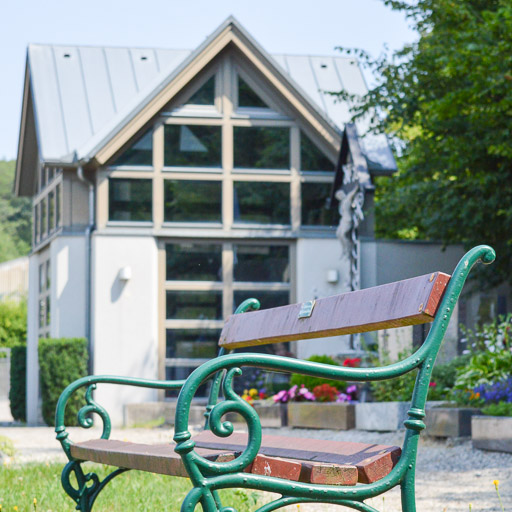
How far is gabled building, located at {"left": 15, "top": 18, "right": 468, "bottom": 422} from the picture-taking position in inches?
602

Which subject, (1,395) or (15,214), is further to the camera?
(15,214)

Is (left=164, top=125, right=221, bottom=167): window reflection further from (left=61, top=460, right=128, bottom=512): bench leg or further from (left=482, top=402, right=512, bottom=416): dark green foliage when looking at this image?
(left=61, top=460, right=128, bottom=512): bench leg

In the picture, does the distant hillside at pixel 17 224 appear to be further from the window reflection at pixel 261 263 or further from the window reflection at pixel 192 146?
the window reflection at pixel 261 263

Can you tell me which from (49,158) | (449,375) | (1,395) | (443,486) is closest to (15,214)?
(1,395)

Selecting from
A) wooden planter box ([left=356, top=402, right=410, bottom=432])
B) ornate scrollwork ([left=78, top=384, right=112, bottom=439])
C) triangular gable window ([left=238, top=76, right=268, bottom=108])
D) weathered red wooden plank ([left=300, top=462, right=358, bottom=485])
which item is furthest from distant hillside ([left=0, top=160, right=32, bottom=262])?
weathered red wooden plank ([left=300, top=462, right=358, bottom=485])

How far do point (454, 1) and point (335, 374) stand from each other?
41.0 feet

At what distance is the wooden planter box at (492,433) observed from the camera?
717cm

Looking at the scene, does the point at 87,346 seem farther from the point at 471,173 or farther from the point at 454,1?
the point at 454,1

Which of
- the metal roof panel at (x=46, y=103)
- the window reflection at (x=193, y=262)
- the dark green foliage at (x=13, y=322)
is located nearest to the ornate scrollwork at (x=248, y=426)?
the window reflection at (x=193, y=262)

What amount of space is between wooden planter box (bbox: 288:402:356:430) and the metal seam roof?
592 cm

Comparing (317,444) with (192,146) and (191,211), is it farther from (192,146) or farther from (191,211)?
(192,146)

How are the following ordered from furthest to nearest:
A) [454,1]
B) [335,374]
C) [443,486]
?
[454,1], [443,486], [335,374]

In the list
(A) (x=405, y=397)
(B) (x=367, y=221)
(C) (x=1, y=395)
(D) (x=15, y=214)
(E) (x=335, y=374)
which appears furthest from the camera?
(D) (x=15, y=214)

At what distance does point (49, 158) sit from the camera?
50.9 ft
